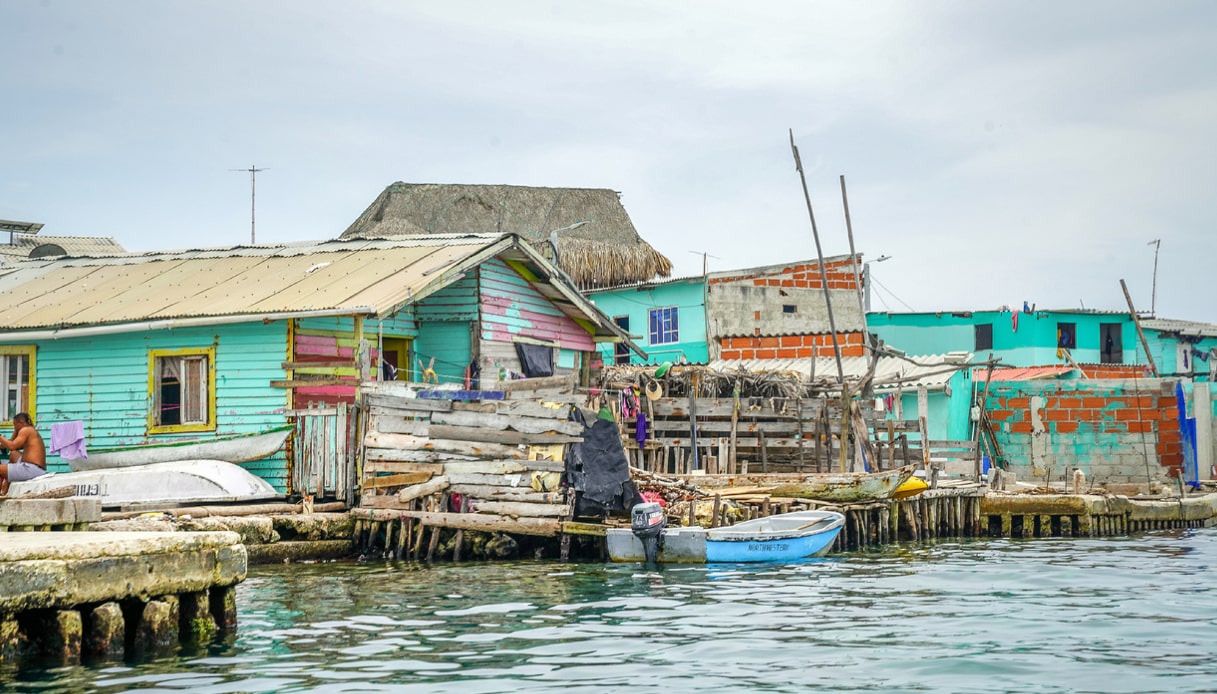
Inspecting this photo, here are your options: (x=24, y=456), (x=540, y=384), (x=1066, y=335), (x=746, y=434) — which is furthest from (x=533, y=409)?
(x=1066, y=335)

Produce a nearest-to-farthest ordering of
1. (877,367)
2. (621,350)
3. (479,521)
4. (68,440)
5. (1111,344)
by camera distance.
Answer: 1. (479,521)
2. (68,440)
3. (877,367)
4. (621,350)
5. (1111,344)

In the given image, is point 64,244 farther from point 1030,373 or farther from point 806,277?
point 1030,373

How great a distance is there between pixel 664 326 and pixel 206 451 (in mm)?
21338

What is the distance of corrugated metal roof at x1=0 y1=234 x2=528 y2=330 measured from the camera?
20719mm

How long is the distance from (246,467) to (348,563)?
2.60 metres

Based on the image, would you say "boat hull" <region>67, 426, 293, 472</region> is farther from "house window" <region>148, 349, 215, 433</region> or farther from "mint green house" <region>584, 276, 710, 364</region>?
"mint green house" <region>584, 276, 710, 364</region>

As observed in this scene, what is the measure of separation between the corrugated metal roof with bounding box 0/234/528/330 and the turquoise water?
4.53m

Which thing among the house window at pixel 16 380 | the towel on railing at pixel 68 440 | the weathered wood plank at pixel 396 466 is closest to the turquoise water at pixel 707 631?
the weathered wood plank at pixel 396 466

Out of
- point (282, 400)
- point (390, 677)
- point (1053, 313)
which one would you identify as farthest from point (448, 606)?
point (1053, 313)

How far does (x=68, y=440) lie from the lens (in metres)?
21.6

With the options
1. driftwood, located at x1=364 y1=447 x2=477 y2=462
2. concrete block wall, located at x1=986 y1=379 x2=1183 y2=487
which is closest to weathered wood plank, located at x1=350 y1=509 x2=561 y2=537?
driftwood, located at x1=364 y1=447 x2=477 y2=462

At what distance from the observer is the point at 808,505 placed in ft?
71.6

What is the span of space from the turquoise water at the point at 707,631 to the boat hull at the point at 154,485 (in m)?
1.62

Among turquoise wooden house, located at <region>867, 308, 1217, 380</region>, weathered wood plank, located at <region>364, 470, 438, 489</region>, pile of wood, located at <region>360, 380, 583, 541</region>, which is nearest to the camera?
pile of wood, located at <region>360, 380, 583, 541</region>
